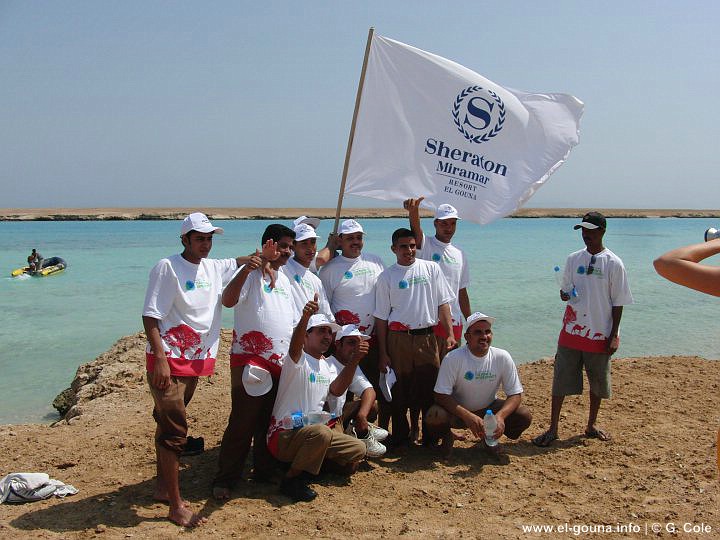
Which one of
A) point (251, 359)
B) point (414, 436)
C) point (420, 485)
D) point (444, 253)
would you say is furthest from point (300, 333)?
point (444, 253)

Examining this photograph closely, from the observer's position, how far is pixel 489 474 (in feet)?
17.3

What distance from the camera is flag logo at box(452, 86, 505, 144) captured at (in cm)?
666

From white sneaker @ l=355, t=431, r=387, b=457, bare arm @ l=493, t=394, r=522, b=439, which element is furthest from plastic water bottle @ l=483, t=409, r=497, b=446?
white sneaker @ l=355, t=431, r=387, b=457

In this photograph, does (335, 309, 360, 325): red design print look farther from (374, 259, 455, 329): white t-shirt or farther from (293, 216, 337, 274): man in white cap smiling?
(293, 216, 337, 274): man in white cap smiling

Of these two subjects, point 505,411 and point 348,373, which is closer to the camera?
point 348,373

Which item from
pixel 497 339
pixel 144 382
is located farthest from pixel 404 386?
pixel 497 339

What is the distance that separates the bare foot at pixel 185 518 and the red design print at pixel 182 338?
104 centimetres

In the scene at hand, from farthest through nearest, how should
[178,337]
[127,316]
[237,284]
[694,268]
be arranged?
[127,316]
[237,284]
[178,337]
[694,268]

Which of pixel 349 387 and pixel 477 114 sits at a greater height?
pixel 477 114

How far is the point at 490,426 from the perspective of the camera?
542cm

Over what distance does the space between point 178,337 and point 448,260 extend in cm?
285

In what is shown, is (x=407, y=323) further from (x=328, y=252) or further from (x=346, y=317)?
(x=328, y=252)

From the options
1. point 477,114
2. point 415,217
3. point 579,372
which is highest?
point 477,114

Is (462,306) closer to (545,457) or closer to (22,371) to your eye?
(545,457)
